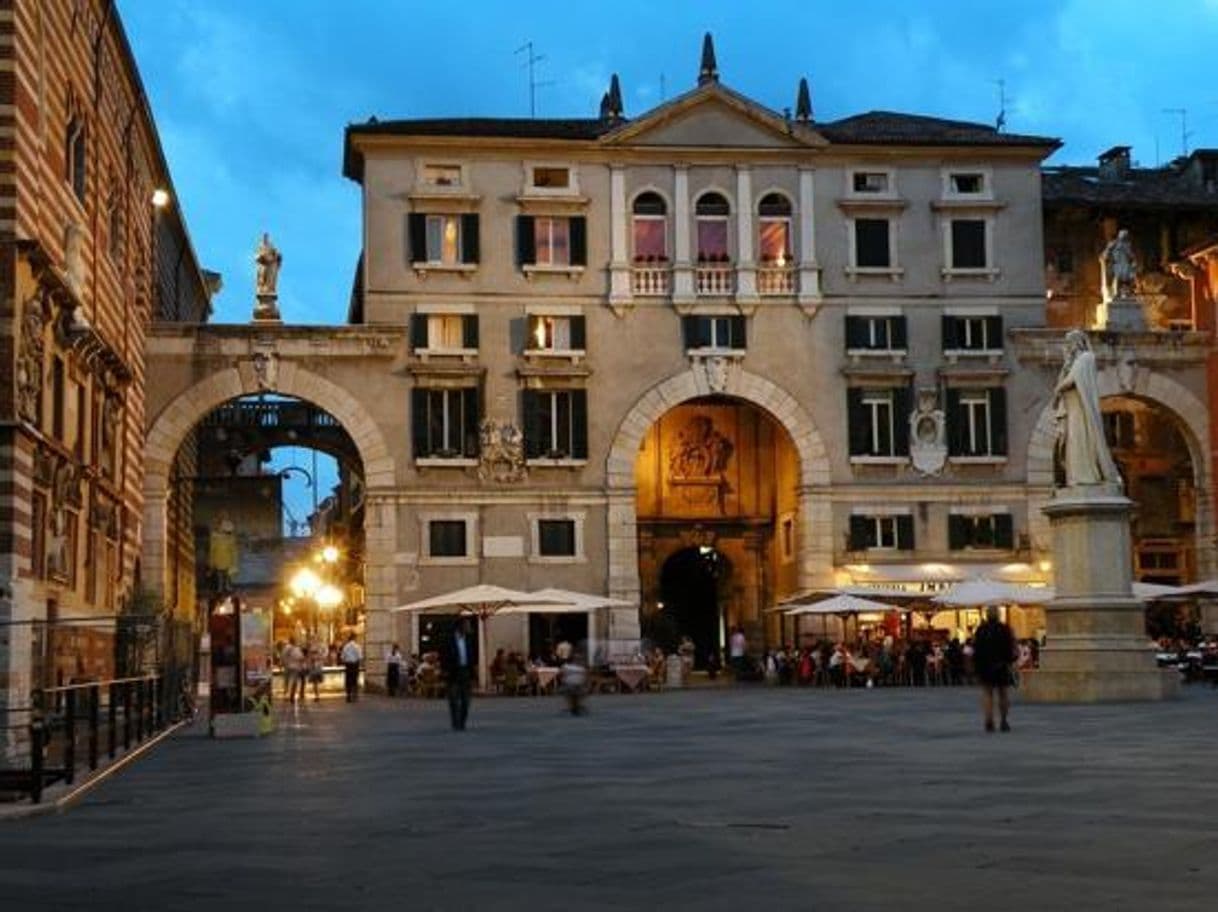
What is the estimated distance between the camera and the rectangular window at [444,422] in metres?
49.3

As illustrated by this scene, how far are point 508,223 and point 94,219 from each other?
55.6ft

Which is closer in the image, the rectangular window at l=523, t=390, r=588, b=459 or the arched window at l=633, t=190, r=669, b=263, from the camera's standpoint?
the rectangular window at l=523, t=390, r=588, b=459

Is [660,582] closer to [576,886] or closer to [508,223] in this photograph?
[508,223]

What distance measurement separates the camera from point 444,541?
49125 millimetres

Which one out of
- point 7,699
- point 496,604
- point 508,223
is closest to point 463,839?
point 7,699

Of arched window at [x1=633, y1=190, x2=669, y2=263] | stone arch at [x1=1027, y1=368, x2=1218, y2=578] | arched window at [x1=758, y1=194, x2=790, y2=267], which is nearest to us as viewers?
arched window at [x1=633, y1=190, x2=669, y2=263]

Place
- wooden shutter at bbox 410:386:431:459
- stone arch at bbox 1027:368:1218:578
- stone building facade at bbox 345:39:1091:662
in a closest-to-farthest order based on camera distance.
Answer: wooden shutter at bbox 410:386:431:459 < stone building facade at bbox 345:39:1091:662 < stone arch at bbox 1027:368:1218:578

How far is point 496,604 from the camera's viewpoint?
4369cm

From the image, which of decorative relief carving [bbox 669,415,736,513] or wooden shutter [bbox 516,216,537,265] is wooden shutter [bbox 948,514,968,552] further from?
wooden shutter [bbox 516,216,537,265]

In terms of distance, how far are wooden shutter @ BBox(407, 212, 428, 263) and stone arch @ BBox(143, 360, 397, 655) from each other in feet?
13.4

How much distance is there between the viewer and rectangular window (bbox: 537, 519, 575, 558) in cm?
4953

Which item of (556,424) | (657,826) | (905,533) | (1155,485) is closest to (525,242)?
(556,424)

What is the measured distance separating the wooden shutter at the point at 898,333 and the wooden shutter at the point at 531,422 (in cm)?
1003

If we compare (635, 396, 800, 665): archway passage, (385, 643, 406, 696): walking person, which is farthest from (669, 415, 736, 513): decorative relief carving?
(385, 643, 406, 696): walking person
